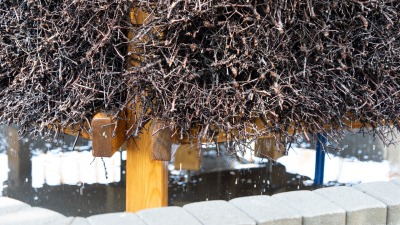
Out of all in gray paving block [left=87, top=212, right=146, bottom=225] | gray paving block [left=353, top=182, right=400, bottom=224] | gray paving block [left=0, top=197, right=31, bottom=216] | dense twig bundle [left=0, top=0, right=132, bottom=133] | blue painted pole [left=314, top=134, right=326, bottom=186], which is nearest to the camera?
gray paving block [left=87, top=212, right=146, bottom=225]

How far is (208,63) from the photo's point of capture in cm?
234

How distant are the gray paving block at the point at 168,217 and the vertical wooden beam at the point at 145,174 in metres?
1.05

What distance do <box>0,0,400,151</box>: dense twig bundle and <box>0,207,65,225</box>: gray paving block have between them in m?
0.89

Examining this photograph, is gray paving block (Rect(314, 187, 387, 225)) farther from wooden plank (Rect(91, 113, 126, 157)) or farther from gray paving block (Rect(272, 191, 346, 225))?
wooden plank (Rect(91, 113, 126, 157))

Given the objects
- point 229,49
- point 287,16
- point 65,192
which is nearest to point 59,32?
point 229,49

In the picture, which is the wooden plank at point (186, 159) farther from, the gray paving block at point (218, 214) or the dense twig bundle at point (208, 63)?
the gray paving block at point (218, 214)

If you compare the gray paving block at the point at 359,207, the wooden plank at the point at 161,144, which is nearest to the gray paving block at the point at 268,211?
the gray paving block at the point at 359,207

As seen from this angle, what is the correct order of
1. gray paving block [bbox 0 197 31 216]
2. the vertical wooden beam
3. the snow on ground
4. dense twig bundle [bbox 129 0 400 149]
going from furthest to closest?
the snow on ground → the vertical wooden beam → dense twig bundle [bbox 129 0 400 149] → gray paving block [bbox 0 197 31 216]

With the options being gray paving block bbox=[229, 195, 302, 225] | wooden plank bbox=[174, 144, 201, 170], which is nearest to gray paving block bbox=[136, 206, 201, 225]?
gray paving block bbox=[229, 195, 302, 225]

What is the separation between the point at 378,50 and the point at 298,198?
4.24 ft

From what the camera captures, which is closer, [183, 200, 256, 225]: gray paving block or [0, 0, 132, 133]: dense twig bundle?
[183, 200, 256, 225]: gray paving block

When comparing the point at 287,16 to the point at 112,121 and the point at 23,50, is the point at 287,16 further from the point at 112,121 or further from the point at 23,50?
the point at 23,50

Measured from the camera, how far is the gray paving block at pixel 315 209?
5.08 ft

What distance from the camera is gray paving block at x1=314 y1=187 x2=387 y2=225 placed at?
1604 mm
